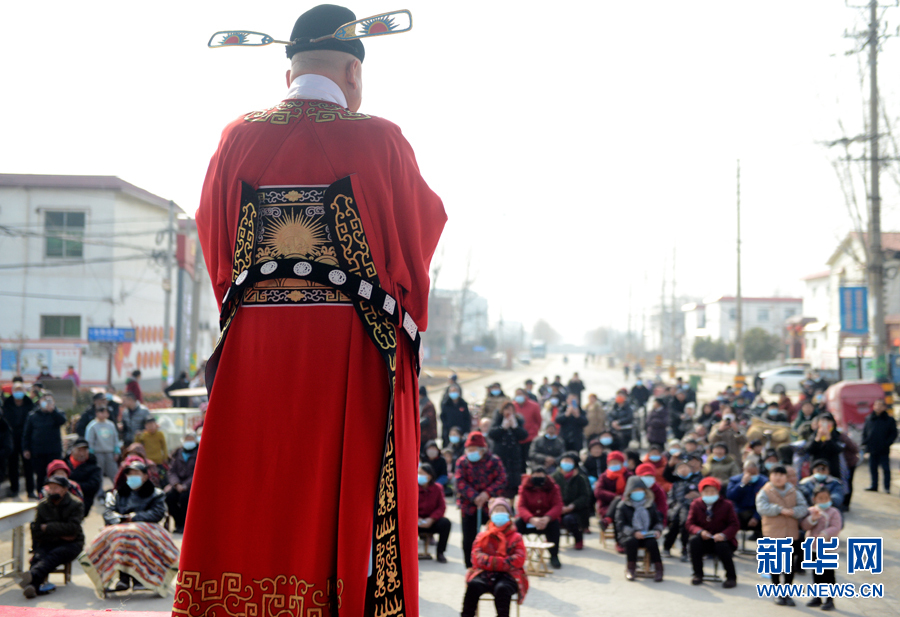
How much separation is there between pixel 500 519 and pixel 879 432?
9.53 metres

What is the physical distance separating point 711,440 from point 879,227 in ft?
30.0

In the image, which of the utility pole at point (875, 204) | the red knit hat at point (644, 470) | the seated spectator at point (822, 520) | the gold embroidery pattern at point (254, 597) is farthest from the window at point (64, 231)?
the gold embroidery pattern at point (254, 597)

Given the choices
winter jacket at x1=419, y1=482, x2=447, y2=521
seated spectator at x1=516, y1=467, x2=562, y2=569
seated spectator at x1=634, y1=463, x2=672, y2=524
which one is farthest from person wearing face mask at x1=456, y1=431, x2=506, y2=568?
seated spectator at x1=634, y1=463, x2=672, y2=524

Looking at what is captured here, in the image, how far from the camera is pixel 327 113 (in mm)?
2316

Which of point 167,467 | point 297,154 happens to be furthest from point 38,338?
point 297,154

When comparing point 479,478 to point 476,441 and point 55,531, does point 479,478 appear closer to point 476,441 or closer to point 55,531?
point 476,441

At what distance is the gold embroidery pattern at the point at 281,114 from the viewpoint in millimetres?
2318

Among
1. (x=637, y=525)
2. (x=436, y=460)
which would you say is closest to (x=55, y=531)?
(x=436, y=460)

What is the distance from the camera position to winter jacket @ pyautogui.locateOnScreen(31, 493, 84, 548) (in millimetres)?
8680

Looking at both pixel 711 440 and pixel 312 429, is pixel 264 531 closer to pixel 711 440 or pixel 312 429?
pixel 312 429

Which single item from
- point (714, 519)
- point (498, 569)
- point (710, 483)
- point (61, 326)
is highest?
point (61, 326)

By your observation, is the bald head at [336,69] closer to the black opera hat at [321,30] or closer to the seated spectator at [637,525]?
the black opera hat at [321,30]

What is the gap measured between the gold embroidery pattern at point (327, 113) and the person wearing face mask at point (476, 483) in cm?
863

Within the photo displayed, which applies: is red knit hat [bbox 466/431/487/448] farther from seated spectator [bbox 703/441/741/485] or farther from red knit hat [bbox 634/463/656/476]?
seated spectator [bbox 703/441/741/485]
